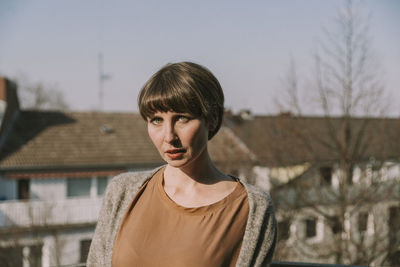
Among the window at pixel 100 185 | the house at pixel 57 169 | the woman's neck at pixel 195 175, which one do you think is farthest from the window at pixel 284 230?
the woman's neck at pixel 195 175

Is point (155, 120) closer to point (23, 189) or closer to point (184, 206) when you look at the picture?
point (184, 206)

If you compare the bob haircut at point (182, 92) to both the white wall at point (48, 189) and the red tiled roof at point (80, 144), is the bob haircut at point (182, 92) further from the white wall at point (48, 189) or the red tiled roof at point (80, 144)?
the white wall at point (48, 189)

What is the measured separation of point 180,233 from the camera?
53.2 inches

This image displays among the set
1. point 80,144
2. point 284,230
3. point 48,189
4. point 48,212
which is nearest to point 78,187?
point 48,189

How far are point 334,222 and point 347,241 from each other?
1.98ft

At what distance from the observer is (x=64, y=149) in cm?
1526

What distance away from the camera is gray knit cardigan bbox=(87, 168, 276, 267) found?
138 cm

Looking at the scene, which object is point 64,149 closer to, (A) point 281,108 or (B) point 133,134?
(B) point 133,134

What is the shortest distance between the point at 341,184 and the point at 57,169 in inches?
395

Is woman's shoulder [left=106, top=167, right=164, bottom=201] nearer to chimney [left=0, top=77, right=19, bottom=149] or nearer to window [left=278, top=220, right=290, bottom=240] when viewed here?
window [left=278, top=220, right=290, bottom=240]

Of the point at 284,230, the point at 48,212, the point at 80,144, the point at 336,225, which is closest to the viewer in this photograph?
the point at 336,225

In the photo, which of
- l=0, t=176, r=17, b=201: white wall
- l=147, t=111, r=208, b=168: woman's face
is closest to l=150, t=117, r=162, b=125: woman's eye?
l=147, t=111, r=208, b=168: woman's face

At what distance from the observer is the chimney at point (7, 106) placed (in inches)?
570

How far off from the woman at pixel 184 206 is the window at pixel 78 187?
47.1 feet
